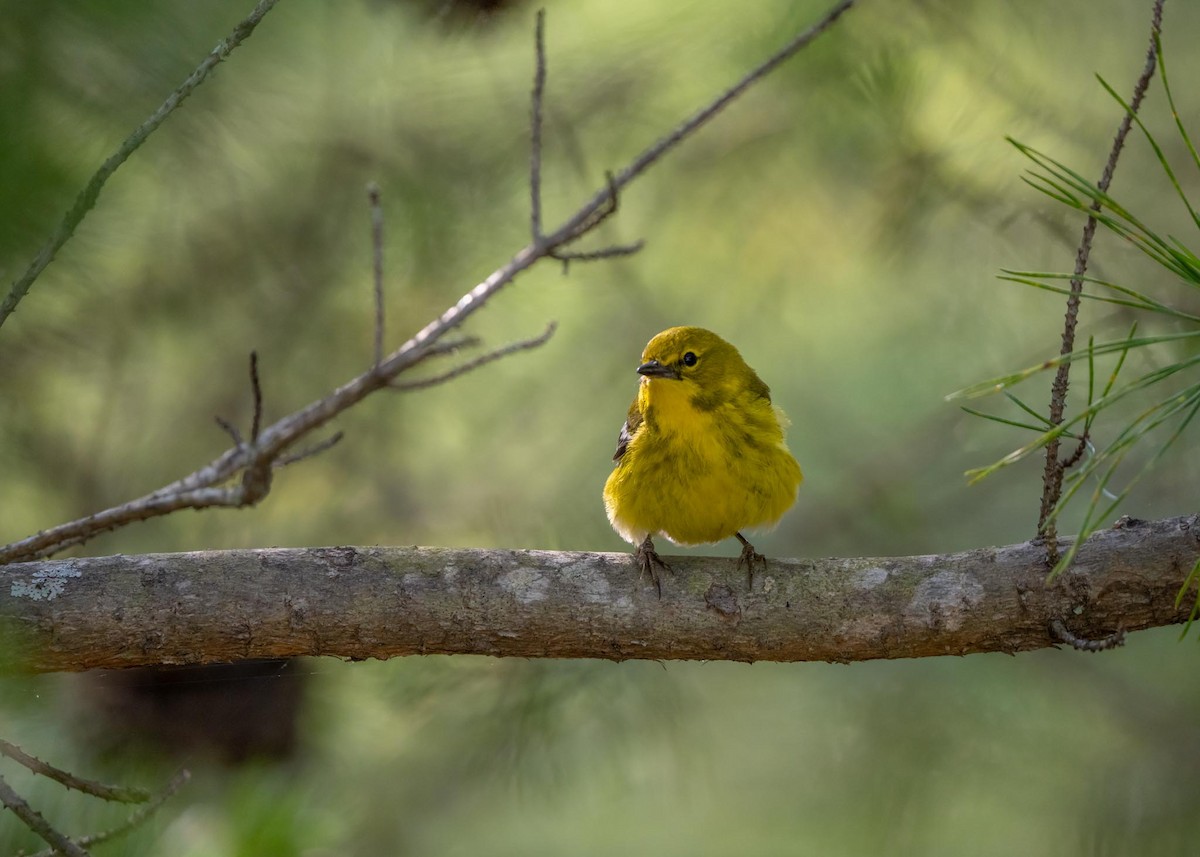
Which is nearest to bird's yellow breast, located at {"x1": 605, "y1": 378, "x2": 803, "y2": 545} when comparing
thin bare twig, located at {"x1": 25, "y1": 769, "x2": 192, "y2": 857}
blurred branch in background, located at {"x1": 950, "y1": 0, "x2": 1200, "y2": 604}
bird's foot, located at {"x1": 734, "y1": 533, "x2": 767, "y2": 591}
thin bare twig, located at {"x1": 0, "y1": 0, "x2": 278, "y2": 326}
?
bird's foot, located at {"x1": 734, "y1": 533, "x2": 767, "y2": 591}

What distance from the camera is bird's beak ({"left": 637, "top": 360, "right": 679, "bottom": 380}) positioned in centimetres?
338

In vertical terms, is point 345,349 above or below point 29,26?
above

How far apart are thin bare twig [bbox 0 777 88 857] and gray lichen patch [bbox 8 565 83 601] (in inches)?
30.1

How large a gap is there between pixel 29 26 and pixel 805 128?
2.51 meters

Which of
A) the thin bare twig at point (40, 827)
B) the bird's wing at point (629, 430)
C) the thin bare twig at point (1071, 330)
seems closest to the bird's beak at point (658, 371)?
the bird's wing at point (629, 430)

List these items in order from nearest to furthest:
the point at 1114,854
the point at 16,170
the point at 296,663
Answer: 1. the point at 16,170
2. the point at 1114,854
3. the point at 296,663

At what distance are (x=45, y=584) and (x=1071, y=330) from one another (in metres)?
A: 2.20

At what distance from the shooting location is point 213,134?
3162 millimetres

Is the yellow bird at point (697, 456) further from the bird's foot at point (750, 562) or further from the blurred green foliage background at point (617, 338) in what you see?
the blurred green foliage background at point (617, 338)

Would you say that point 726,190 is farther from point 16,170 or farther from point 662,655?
point 16,170

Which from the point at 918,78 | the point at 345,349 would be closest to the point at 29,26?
the point at 345,349

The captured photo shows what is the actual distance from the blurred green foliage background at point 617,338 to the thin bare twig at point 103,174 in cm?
106

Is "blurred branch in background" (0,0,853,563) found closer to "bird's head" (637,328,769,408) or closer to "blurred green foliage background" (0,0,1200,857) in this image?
"blurred green foliage background" (0,0,1200,857)

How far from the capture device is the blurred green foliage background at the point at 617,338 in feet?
11.0
